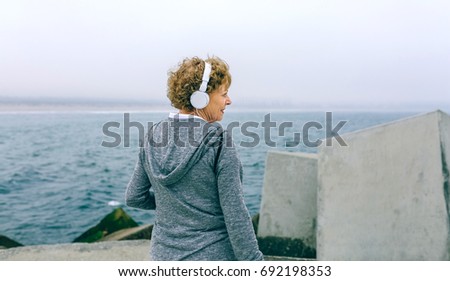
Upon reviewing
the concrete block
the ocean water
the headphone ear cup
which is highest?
the headphone ear cup

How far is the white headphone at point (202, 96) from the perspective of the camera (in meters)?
1.71

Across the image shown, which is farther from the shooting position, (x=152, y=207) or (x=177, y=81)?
(x=152, y=207)

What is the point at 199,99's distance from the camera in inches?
67.6

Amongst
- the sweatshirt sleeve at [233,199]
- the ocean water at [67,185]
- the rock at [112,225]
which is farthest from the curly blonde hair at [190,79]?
the rock at [112,225]

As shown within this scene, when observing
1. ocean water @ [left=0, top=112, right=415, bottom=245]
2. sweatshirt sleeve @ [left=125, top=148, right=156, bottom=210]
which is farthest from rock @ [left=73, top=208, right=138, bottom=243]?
sweatshirt sleeve @ [left=125, top=148, right=156, bottom=210]

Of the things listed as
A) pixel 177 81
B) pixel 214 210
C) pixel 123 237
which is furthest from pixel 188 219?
pixel 123 237

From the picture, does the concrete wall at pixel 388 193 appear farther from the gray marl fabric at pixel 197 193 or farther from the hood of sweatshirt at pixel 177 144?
the hood of sweatshirt at pixel 177 144

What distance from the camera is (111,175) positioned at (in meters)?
17.8

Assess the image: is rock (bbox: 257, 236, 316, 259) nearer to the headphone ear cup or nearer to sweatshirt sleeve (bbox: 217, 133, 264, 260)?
sweatshirt sleeve (bbox: 217, 133, 264, 260)

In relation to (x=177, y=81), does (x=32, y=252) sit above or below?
below

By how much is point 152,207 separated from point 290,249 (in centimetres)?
231

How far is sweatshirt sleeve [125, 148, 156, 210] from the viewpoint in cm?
189

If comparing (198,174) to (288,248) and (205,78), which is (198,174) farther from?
(288,248)

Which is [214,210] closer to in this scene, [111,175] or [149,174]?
[149,174]
